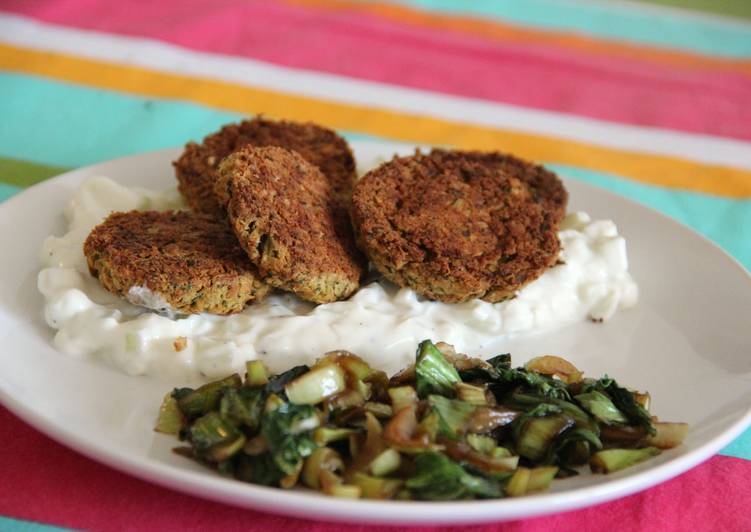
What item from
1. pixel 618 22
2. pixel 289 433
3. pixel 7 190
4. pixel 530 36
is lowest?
pixel 7 190

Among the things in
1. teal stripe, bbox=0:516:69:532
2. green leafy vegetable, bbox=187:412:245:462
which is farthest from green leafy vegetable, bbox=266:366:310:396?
teal stripe, bbox=0:516:69:532

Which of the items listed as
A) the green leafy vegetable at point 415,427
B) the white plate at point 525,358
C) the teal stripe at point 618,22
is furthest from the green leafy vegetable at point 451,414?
the teal stripe at point 618,22

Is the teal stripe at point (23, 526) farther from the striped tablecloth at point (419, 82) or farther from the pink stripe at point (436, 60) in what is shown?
the pink stripe at point (436, 60)

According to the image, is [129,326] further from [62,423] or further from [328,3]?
[328,3]

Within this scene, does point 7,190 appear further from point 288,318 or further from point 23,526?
point 23,526

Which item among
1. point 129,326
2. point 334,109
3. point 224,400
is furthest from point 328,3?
point 224,400

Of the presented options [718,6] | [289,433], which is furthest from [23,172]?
[718,6]

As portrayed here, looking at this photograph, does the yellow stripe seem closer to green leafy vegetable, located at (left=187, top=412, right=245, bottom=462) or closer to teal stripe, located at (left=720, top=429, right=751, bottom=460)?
teal stripe, located at (left=720, top=429, right=751, bottom=460)
